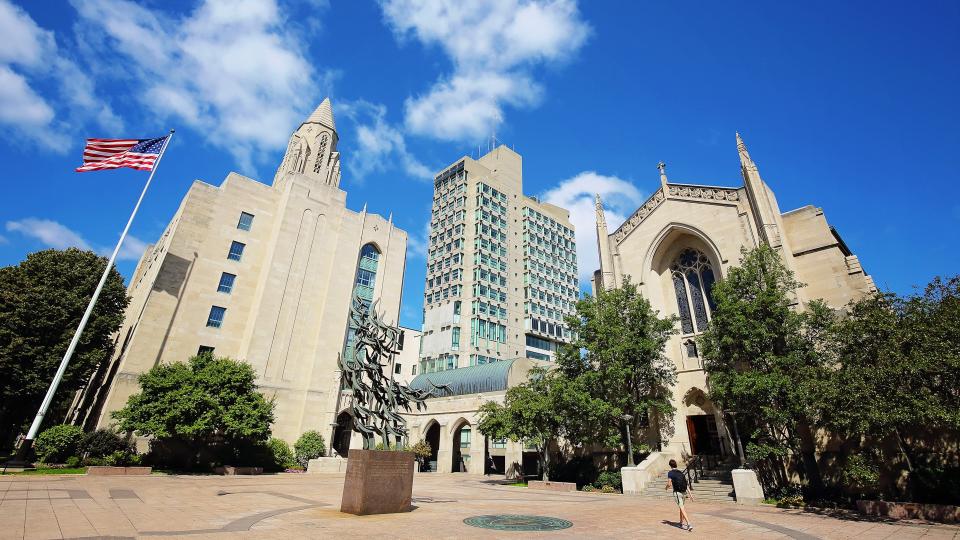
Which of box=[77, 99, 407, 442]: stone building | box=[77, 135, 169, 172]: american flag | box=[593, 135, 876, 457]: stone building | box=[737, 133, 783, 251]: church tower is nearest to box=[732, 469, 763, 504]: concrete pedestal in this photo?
box=[593, 135, 876, 457]: stone building

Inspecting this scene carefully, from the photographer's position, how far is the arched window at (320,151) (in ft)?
153

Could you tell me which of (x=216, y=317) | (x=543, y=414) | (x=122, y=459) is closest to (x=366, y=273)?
(x=216, y=317)

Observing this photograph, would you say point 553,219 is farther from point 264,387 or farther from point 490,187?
point 264,387

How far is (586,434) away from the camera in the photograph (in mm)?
22203

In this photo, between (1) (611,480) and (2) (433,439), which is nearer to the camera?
(1) (611,480)

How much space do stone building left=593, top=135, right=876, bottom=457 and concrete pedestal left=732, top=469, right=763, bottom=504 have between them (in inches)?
235

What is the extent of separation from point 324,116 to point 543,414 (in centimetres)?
4353

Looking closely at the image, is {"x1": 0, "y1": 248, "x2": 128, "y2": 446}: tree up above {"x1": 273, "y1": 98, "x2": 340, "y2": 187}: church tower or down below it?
below

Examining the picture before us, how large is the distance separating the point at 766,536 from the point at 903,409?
6.88m

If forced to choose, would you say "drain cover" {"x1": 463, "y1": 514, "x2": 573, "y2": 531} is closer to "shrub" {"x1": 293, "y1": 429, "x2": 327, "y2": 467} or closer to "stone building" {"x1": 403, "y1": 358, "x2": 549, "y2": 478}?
"stone building" {"x1": 403, "y1": 358, "x2": 549, "y2": 478}

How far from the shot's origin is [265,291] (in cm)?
3678

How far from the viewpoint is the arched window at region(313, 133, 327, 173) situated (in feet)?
153

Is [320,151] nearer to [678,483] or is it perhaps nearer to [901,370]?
[678,483]

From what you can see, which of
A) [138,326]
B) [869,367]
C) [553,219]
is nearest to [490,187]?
[553,219]
